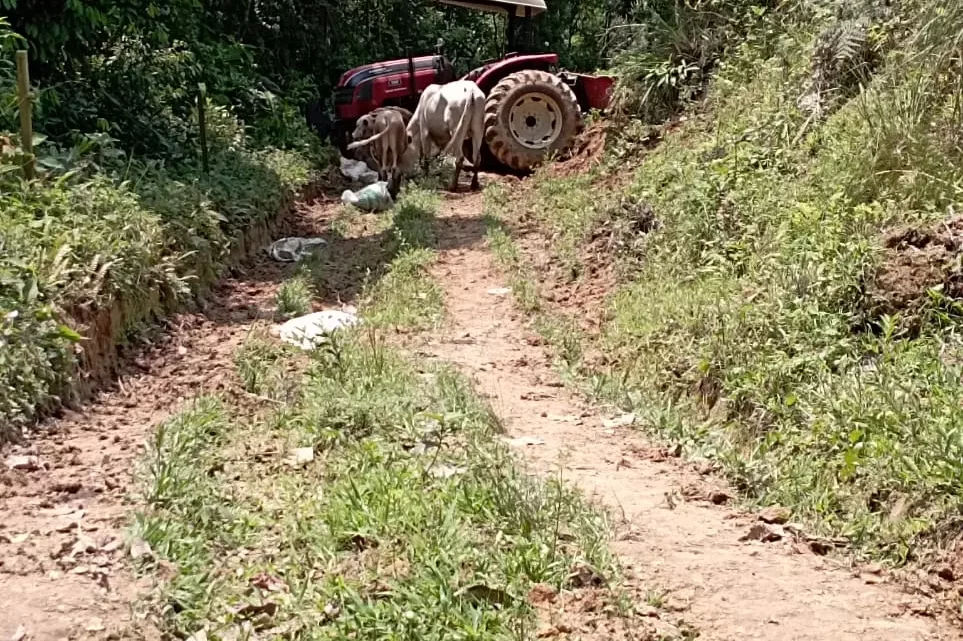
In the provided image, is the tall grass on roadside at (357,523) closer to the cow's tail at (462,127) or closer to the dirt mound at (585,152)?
the dirt mound at (585,152)

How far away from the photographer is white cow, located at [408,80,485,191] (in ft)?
37.3

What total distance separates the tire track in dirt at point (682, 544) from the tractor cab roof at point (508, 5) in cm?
769

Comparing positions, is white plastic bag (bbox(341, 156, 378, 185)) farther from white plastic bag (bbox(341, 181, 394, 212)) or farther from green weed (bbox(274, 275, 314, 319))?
green weed (bbox(274, 275, 314, 319))

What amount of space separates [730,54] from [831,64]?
2243 millimetres

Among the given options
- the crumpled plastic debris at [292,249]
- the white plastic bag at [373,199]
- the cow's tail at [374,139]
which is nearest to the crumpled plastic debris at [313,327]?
the crumpled plastic debris at [292,249]

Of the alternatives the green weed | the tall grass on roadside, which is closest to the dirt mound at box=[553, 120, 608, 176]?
the green weed

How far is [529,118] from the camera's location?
39.9 ft

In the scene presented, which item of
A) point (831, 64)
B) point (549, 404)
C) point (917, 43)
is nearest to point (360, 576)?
point (549, 404)

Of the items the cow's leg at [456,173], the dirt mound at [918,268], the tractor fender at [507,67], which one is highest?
the tractor fender at [507,67]

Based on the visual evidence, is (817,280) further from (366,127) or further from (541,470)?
(366,127)

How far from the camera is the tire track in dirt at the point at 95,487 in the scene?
311 centimetres

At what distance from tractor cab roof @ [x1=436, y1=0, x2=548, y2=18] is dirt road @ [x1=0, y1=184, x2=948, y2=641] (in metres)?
7.48

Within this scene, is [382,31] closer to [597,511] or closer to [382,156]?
[382,156]

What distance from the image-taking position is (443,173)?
40.8ft
